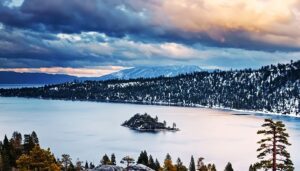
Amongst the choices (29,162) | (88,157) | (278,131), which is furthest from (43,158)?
(88,157)

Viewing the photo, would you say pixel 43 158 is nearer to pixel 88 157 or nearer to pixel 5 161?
pixel 5 161

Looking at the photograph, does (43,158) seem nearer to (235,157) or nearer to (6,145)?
(6,145)

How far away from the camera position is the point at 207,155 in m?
188

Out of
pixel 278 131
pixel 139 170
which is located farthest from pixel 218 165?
pixel 278 131

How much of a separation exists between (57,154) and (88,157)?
16559mm

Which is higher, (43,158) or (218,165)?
(43,158)

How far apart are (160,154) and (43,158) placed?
14668 cm

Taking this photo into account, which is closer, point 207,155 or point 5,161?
point 5,161

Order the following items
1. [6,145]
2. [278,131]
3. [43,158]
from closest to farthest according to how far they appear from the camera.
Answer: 1. [278,131]
2. [43,158]
3. [6,145]

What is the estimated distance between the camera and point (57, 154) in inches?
7461

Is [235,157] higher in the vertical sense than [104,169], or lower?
lower

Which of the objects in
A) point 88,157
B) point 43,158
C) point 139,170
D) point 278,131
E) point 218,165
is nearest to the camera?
point 278,131

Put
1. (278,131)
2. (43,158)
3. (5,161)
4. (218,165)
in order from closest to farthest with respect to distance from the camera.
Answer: (278,131) < (43,158) < (5,161) < (218,165)

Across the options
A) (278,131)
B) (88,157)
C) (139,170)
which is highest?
(278,131)
